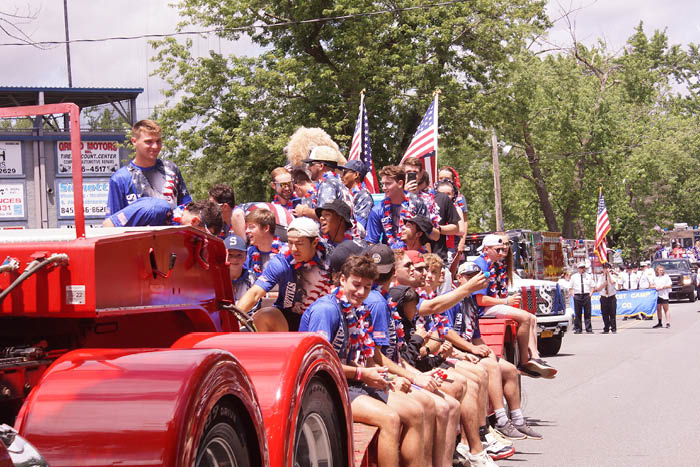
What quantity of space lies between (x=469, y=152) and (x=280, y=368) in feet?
116

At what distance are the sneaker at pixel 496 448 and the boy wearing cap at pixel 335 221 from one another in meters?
2.99

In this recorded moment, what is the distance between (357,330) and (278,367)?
207cm

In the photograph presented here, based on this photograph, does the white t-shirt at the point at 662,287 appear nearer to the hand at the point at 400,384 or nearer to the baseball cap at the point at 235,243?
the baseball cap at the point at 235,243

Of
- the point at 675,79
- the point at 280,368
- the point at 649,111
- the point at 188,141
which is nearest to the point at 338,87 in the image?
the point at 188,141

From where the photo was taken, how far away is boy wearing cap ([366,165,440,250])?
28.8 feet

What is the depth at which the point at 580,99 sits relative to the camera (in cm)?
4944

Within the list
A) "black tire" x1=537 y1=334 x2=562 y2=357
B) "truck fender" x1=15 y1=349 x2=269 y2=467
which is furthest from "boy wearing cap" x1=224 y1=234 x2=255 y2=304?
"black tire" x1=537 y1=334 x2=562 y2=357

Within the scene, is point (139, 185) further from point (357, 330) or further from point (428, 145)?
point (428, 145)

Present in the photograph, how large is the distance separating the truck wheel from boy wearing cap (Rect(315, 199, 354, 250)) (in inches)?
82.4

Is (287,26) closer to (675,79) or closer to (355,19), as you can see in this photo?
(355,19)

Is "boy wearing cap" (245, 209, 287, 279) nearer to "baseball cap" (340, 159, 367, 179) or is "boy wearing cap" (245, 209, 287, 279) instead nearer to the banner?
"baseball cap" (340, 159, 367, 179)

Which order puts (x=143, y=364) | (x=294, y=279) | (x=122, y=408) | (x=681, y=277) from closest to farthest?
(x=122, y=408), (x=143, y=364), (x=294, y=279), (x=681, y=277)

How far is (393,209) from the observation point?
884 centimetres

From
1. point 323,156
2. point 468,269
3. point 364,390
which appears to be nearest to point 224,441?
point 364,390
